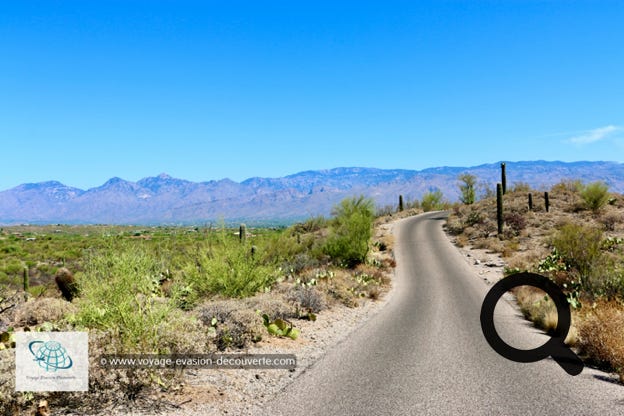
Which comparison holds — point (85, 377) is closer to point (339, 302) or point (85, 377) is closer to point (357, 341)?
point (357, 341)

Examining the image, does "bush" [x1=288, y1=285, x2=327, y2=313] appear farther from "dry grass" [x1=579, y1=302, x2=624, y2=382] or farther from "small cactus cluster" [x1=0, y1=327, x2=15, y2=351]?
"small cactus cluster" [x1=0, y1=327, x2=15, y2=351]

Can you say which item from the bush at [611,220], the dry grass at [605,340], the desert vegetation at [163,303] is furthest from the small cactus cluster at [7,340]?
the bush at [611,220]

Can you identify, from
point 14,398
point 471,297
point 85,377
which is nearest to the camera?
point 14,398

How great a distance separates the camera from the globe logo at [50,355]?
6.43m

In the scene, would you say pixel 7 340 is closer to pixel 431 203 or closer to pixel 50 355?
pixel 50 355

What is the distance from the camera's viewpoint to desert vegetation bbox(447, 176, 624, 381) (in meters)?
9.85

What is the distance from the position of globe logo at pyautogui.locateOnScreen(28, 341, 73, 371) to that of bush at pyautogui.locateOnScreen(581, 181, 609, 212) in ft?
134

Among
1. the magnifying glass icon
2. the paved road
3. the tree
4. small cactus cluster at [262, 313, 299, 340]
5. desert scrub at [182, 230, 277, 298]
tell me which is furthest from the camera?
the tree

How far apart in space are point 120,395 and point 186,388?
38.2 inches

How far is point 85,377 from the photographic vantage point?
646cm

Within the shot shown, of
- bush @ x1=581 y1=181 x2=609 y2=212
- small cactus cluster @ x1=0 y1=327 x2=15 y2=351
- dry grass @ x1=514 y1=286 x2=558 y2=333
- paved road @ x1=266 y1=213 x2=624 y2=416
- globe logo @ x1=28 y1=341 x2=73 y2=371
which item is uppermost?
bush @ x1=581 y1=181 x2=609 y2=212

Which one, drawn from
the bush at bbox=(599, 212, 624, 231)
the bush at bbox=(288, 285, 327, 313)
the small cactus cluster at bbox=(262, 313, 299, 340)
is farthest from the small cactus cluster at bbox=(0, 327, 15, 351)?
the bush at bbox=(599, 212, 624, 231)

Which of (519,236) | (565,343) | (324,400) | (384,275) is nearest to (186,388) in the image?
(324,400)

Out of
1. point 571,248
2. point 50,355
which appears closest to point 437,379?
point 50,355
